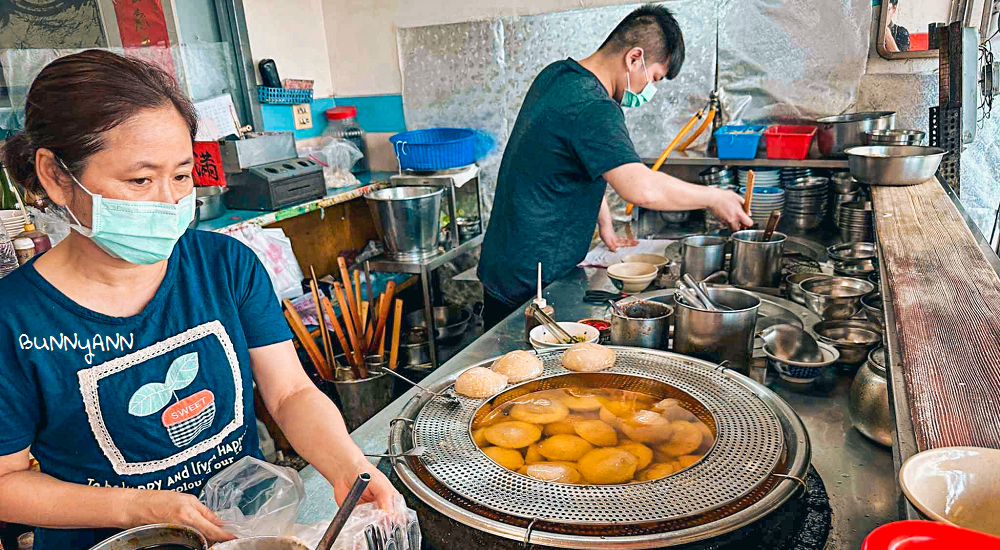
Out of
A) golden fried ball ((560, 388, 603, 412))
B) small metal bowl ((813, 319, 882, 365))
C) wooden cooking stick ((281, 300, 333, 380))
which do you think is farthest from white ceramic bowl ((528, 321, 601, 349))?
wooden cooking stick ((281, 300, 333, 380))

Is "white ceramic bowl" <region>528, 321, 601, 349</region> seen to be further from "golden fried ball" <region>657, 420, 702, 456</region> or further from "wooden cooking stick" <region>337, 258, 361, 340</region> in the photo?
"wooden cooking stick" <region>337, 258, 361, 340</region>

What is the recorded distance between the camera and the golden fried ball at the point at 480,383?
142 centimetres

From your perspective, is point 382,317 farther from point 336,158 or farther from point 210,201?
point 336,158

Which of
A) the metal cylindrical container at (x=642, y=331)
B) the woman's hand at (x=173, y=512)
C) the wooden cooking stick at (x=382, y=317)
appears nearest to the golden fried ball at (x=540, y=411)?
the metal cylindrical container at (x=642, y=331)

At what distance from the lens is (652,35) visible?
276 cm

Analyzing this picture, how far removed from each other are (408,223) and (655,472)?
3.05m

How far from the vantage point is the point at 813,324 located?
1.94 m

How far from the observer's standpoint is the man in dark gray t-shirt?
8.50ft

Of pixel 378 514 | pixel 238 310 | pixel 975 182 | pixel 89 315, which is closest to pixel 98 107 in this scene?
pixel 89 315

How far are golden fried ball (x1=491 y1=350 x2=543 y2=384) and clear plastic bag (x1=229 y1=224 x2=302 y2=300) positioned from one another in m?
2.64

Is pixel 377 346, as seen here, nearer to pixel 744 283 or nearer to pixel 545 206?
pixel 545 206

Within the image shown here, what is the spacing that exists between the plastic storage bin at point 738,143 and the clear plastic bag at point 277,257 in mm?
2706

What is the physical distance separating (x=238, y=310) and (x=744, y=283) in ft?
5.60

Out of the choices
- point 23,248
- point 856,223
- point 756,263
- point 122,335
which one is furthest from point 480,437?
point 856,223
